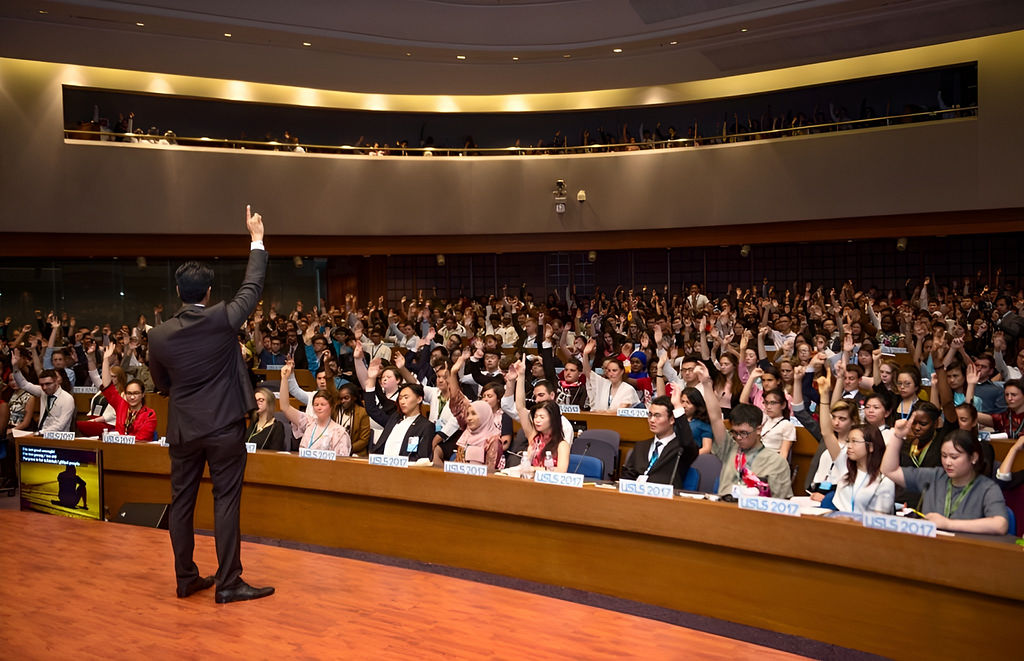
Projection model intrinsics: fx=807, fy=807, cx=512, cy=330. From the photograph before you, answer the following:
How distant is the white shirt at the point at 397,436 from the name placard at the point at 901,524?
268 cm

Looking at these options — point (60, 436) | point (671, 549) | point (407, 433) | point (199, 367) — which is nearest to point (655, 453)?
point (671, 549)

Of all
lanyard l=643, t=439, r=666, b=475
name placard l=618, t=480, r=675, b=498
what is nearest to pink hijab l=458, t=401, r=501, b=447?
lanyard l=643, t=439, r=666, b=475

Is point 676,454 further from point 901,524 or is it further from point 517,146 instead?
point 517,146

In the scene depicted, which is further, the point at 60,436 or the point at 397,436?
the point at 60,436

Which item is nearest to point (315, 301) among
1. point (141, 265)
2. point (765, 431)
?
point (141, 265)

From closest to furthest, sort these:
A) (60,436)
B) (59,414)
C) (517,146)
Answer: (60,436) < (59,414) < (517,146)

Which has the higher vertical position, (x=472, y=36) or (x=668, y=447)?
(x=472, y=36)

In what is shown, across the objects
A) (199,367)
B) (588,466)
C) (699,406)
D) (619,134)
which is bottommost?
(588,466)

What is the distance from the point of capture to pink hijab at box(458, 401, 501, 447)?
15.8 feet

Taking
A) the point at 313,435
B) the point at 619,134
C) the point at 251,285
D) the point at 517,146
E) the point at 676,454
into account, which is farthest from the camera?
the point at 517,146

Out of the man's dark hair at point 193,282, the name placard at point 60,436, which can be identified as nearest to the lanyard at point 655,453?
the man's dark hair at point 193,282

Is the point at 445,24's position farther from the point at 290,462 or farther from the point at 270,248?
the point at 290,462

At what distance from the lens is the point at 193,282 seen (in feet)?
9.09

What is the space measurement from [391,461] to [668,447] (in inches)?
59.5
